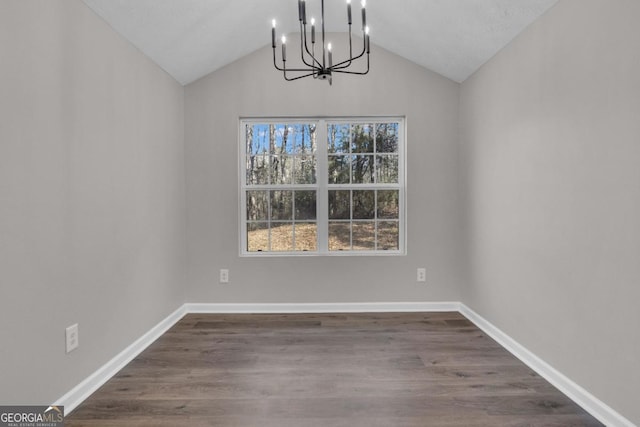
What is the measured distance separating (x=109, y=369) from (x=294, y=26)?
10.5 ft

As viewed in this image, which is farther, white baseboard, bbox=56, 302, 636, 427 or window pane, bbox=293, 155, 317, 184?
window pane, bbox=293, 155, 317, 184

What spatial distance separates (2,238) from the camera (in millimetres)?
1479

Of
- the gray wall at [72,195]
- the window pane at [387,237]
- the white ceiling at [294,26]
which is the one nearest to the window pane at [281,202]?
the window pane at [387,237]

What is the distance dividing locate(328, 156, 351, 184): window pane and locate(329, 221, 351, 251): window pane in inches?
17.3

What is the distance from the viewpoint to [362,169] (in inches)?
141

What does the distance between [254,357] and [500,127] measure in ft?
8.37

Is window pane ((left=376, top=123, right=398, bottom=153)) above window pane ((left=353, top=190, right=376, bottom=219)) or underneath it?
above

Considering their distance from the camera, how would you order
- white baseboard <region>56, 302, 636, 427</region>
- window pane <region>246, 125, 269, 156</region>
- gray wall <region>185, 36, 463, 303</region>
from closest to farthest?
white baseboard <region>56, 302, 636, 427</region> < gray wall <region>185, 36, 463, 303</region> < window pane <region>246, 125, 269, 156</region>

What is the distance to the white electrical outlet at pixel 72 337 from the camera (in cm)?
188

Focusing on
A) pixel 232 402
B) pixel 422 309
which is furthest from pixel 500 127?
pixel 232 402

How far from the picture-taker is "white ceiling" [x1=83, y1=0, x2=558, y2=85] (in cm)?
232

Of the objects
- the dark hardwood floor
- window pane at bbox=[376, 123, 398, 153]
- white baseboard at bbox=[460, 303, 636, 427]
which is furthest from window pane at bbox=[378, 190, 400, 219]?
white baseboard at bbox=[460, 303, 636, 427]

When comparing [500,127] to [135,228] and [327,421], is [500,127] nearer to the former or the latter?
[327,421]

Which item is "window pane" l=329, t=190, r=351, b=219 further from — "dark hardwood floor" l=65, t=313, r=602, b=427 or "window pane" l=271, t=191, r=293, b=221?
"dark hardwood floor" l=65, t=313, r=602, b=427
